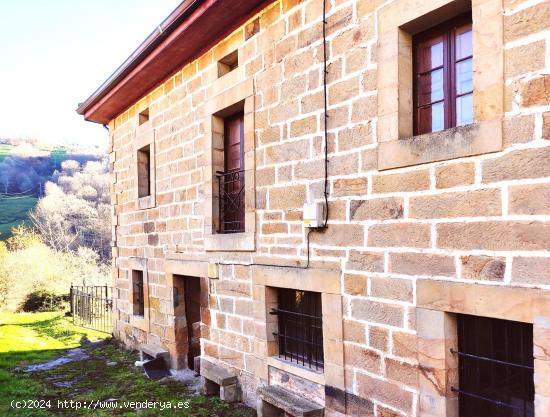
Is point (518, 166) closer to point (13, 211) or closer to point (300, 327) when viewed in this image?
point (300, 327)

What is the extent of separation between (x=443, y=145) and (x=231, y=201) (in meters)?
3.38

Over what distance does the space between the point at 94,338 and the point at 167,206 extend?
196 inches

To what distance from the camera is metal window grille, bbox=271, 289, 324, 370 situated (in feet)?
15.2

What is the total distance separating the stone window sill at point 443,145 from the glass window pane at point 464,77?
41cm

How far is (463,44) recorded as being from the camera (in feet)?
10.9

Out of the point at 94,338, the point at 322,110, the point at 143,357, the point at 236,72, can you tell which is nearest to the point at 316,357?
the point at 322,110

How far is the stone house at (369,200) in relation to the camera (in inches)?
112

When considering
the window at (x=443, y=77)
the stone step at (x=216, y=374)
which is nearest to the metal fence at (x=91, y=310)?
the stone step at (x=216, y=374)

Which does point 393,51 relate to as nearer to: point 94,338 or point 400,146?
point 400,146

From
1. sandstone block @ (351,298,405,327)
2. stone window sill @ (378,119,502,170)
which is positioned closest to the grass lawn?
sandstone block @ (351,298,405,327)

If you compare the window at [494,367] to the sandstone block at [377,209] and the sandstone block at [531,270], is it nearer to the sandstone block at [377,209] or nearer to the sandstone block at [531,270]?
the sandstone block at [531,270]

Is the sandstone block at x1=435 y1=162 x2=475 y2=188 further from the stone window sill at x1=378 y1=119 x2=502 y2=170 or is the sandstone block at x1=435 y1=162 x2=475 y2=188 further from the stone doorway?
Result: the stone doorway

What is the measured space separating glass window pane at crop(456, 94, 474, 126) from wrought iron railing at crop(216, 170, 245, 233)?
3.09m

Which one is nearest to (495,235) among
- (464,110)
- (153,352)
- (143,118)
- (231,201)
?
(464,110)
